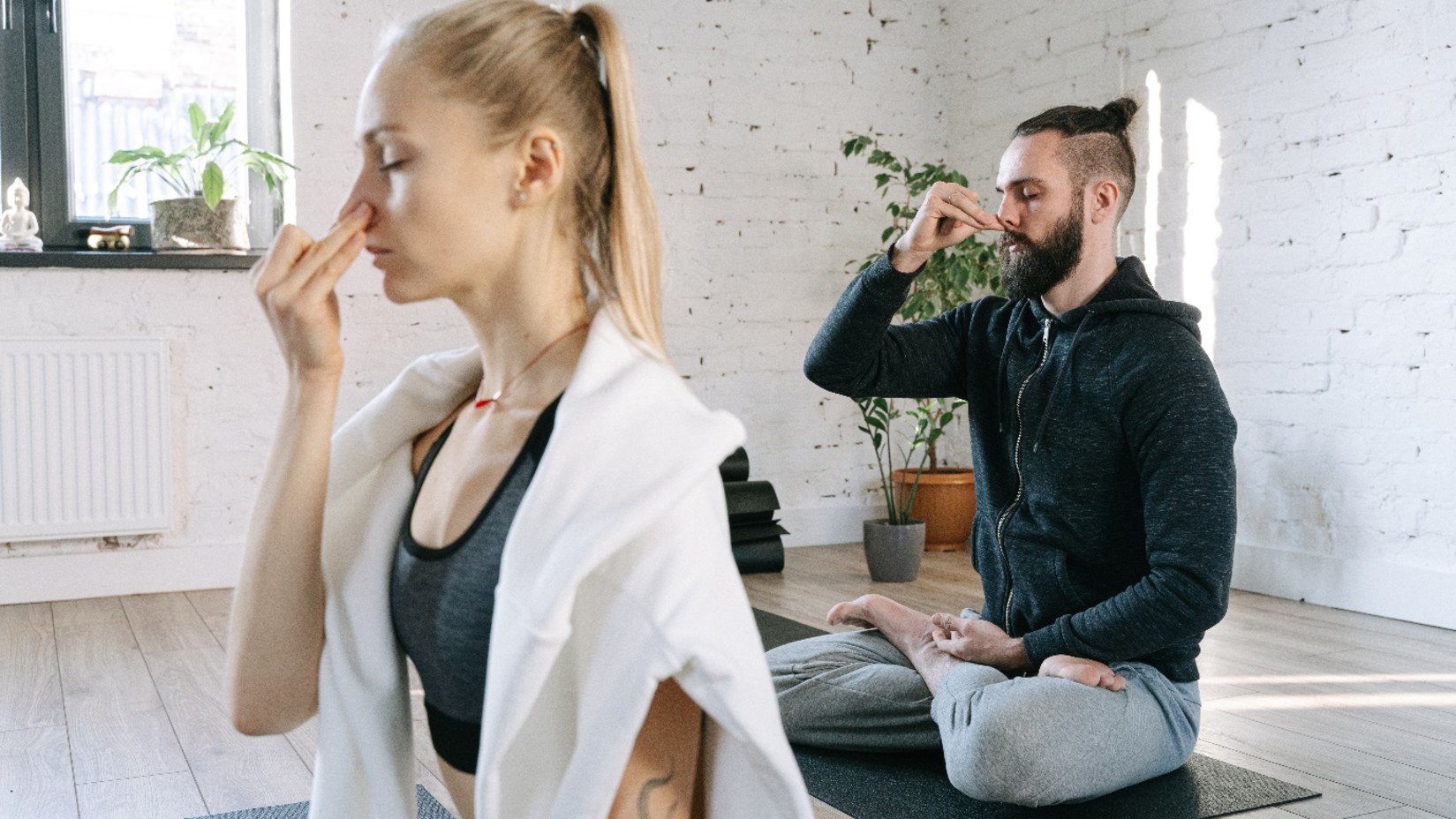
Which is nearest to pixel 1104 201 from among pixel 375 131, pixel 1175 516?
pixel 1175 516

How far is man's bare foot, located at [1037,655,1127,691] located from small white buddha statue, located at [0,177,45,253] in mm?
3288

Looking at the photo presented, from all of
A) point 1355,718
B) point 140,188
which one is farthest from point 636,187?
point 140,188

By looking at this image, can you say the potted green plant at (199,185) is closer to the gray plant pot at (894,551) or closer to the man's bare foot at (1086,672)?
the gray plant pot at (894,551)

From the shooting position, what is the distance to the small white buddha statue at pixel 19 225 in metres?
3.91

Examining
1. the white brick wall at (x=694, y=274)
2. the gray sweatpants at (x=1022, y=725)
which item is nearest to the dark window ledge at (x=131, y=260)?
the white brick wall at (x=694, y=274)

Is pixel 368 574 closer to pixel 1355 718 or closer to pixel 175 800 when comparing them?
pixel 175 800

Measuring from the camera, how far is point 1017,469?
7.38ft

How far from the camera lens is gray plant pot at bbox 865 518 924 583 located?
13.8ft

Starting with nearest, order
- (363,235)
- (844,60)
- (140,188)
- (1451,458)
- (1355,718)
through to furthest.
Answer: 1. (363,235)
2. (1355,718)
3. (1451,458)
4. (140,188)
5. (844,60)

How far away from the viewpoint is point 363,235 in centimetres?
87

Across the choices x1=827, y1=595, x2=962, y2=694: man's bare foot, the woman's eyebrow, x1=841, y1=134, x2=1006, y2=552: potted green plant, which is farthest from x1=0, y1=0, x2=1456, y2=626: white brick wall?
the woman's eyebrow

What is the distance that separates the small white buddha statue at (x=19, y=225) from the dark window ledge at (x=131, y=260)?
54 mm

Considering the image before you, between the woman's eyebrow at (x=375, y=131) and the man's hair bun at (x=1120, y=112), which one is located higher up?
the man's hair bun at (x=1120, y=112)

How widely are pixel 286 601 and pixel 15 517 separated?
3.44m
